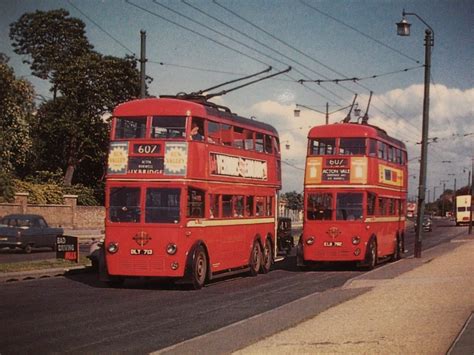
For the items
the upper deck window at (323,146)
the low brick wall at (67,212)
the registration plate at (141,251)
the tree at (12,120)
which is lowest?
the registration plate at (141,251)

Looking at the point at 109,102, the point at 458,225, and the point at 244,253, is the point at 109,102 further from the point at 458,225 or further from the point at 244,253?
the point at 458,225

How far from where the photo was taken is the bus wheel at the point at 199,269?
64.6ft

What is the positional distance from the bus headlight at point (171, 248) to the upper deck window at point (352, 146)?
368 inches

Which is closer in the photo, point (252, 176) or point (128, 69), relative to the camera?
point (252, 176)

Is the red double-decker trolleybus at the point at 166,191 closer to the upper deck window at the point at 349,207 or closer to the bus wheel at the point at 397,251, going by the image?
the upper deck window at the point at 349,207

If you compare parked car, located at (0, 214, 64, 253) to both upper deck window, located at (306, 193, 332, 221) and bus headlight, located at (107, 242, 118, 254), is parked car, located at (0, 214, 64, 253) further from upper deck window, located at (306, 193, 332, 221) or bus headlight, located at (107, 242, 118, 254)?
bus headlight, located at (107, 242, 118, 254)

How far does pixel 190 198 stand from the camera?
65.3 ft

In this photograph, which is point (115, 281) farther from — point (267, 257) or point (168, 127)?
point (267, 257)

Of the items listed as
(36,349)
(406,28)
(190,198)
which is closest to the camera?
(36,349)

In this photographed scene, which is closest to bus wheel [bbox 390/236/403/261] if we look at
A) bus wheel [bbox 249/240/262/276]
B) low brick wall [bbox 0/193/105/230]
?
bus wheel [bbox 249/240/262/276]

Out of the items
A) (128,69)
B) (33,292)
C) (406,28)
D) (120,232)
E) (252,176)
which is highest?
(128,69)

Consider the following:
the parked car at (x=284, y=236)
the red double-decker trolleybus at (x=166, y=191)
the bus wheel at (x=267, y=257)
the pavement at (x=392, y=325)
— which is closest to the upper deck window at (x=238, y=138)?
the red double-decker trolleybus at (x=166, y=191)

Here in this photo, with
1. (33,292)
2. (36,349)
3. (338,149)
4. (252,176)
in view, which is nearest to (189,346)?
(36,349)

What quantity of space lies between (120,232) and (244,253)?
17.3 ft
